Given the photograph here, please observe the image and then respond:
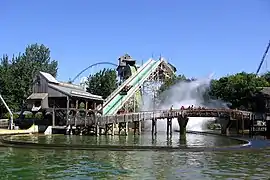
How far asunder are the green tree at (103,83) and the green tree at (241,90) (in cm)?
2353

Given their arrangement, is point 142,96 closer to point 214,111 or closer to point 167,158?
point 214,111

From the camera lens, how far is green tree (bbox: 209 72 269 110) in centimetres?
8106

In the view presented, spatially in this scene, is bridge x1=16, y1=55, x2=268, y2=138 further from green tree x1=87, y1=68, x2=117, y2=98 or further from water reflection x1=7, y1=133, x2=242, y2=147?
green tree x1=87, y1=68, x2=117, y2=98

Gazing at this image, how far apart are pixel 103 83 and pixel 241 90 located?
1242 inches

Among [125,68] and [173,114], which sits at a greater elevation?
[125,68]

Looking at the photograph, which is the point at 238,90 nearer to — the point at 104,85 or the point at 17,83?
the point at 104,85

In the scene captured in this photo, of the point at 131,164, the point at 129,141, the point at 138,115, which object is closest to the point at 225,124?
the point at 138,115

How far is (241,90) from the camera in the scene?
84.0 metres

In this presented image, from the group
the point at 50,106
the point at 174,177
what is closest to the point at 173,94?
the point at 50,106

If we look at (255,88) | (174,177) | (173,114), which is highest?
(255,88)

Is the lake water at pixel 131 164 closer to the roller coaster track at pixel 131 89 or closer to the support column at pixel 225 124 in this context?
the support column at pixel 225 124

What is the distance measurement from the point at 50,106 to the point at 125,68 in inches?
1554

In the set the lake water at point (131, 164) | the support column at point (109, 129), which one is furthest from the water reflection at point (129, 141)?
the support column at point (109, 129)

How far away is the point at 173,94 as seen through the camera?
104m
